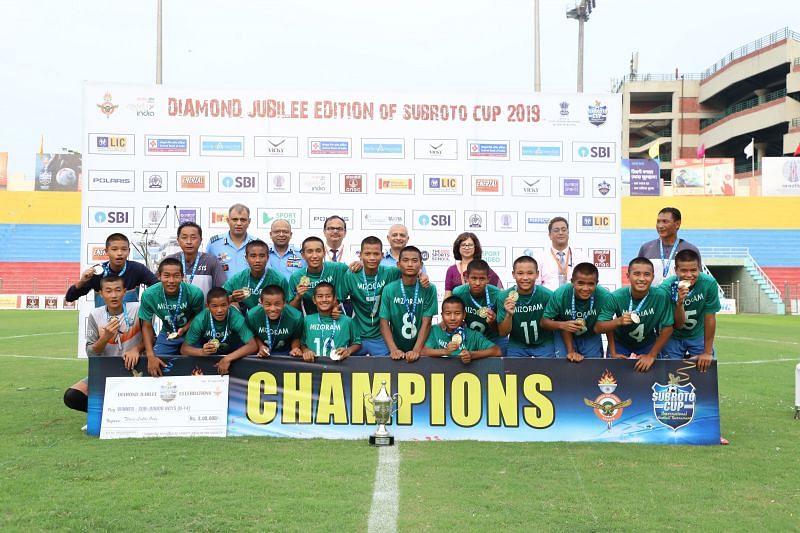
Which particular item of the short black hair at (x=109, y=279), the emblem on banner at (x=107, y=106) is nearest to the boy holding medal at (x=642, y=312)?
the short black hair at (x=109, y=279)

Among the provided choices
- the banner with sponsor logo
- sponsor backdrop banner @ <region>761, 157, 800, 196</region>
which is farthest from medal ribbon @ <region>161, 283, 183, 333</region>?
sponsor backdrop banner @ <region>761, 157, 800, 196</region>

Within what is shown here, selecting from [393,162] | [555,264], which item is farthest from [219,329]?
[393,162]

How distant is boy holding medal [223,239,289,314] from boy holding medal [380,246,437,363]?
1.13m

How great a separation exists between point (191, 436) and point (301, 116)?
682 centimetres

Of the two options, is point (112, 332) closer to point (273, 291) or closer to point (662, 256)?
point (273, 291)

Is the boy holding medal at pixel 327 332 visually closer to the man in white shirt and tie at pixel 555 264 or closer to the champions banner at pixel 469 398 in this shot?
the champions banner at pixel 469 398

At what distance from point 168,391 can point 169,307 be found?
81cm

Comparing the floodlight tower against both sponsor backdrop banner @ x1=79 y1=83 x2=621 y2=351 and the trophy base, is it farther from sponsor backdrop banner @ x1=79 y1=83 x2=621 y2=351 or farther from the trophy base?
the trophy base

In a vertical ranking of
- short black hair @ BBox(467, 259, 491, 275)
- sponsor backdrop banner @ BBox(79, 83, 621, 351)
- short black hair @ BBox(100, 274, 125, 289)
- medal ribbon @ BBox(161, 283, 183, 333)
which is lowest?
medal ribbon @ BBox(161, 283, 183, 333)

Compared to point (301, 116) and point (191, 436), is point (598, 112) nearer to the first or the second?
point (301, 116)

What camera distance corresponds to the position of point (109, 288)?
702cm

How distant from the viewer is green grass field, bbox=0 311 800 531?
14.6 ft

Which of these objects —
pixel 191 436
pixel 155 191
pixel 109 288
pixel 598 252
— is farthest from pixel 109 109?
pixel 598 252

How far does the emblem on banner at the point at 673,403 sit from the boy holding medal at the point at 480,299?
5.05 ft
